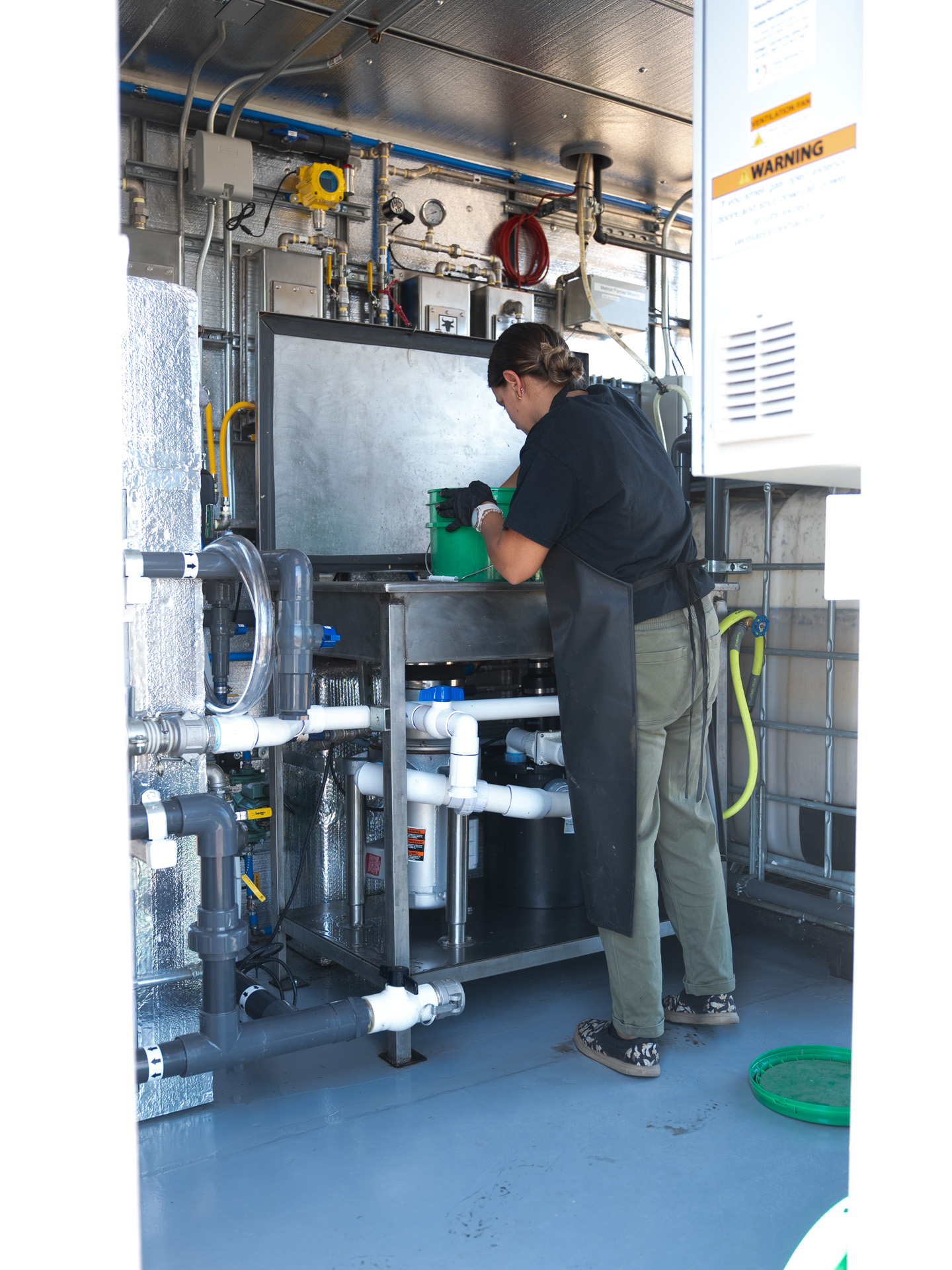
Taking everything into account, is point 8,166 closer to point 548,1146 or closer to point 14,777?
point 14,777

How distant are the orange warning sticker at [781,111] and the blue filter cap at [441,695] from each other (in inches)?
62.3

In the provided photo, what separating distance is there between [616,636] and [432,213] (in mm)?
2225

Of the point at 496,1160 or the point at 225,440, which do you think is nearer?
the point at 496,1160

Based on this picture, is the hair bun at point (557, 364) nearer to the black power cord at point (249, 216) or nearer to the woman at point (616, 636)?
the woman at point (616, 636)

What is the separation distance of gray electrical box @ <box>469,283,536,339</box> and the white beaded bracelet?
Result: 1.62 meters

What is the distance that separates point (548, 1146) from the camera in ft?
6.13

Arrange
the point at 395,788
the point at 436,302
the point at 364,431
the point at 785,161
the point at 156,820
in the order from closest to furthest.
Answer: the point at 785,161
the point at 156,820
the point at 395,788
the point at 364,431
the point at 436,302

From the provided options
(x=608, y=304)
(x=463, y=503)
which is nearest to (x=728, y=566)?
(x=463, y=503)

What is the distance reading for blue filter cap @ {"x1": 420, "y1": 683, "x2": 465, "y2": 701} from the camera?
2.41m

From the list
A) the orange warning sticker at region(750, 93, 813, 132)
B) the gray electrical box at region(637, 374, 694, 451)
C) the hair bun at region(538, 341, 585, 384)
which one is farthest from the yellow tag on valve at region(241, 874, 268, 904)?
the orange warning sticker at region(750, 93, 813, 132)

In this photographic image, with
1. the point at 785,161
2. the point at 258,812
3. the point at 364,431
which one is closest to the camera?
the point at 785,161

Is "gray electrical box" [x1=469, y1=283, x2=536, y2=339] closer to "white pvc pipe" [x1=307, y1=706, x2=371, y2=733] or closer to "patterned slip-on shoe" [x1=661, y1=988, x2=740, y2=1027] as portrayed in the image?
"white pvc pipe" [x1=307, y1=706, x2=371, y2=733]

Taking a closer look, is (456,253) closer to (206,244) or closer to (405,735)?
(206,244)

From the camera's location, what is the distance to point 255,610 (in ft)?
6.54
